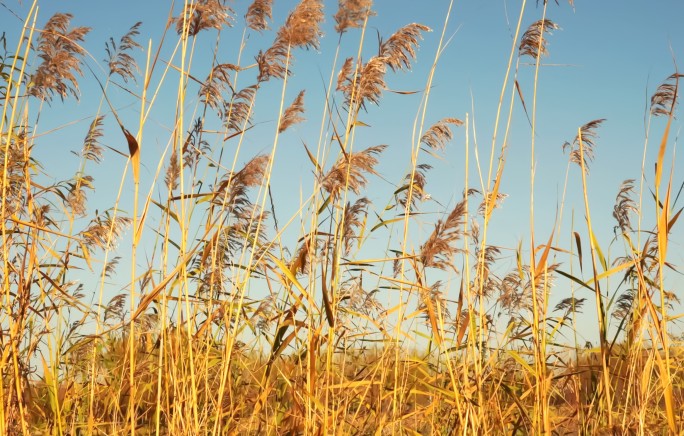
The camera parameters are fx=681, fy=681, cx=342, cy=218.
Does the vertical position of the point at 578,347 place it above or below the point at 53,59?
below

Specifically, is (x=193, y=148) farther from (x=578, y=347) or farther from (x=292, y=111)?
(x=578, y=347)

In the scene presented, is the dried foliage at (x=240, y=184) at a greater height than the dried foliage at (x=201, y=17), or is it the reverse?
the dried foliage at (x=201, y=17)

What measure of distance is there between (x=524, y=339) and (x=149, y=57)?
2.52 m

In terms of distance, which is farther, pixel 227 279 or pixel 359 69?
pixel 227 279

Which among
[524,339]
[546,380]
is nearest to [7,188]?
[546,380]

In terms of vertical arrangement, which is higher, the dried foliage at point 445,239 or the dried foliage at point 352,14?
the dried foliage at point 352,14

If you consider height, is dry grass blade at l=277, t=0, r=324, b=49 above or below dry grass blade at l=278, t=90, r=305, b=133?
above

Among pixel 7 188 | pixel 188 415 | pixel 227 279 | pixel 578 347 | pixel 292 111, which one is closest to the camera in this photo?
pixel 188 415

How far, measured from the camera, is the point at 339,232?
2.92 meters

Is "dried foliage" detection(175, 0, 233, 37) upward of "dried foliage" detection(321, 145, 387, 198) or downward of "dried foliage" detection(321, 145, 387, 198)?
upward

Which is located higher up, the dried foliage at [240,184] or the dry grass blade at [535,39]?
the dry grass blade at [535,39]

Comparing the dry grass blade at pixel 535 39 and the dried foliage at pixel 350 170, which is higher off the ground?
the dry grass blade at pixel 535 39

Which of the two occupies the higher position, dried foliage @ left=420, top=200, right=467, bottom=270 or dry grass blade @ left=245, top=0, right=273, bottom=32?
dry grass blade @ left=245, top=0, right=273, bottom=32

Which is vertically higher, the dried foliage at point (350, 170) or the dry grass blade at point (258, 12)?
the dry grass blade at point (258, 12)
